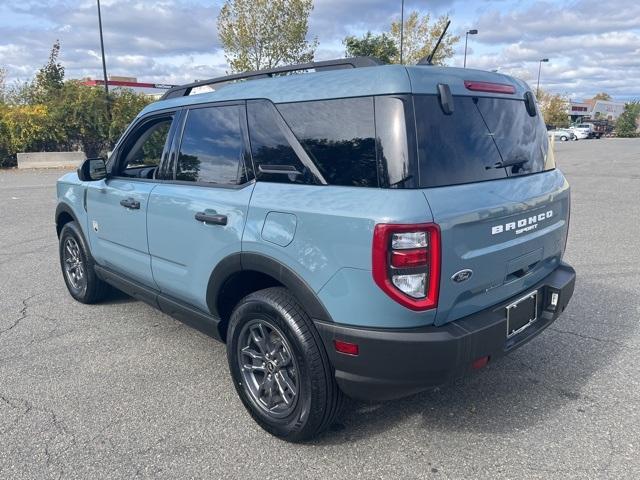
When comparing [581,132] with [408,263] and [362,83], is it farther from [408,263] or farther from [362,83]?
[408,263]

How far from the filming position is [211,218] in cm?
293

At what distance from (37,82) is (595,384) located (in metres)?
24.6

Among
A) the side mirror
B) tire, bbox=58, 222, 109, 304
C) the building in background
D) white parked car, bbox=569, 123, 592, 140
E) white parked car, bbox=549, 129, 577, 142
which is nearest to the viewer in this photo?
the side mirror

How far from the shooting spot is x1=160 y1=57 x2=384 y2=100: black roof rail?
8.84 ft

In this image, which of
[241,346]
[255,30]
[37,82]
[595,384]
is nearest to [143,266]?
[241,346]

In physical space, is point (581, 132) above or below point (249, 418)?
above

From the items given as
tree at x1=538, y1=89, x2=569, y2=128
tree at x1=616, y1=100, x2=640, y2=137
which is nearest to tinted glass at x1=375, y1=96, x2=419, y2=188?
tree at x1=538, y1=89, x2=569, y2=128

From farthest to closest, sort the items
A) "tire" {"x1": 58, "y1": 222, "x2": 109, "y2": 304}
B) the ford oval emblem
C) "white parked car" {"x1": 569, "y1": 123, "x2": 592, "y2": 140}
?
"white parked car" {"x1": 569, "y1": 123, "x2": 592, "y2": 140}, "tire" {"x1": 58, "y1": 222, "x2": 109, "y2": 304}, the ford oval emblem

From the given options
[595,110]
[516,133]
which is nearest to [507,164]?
[516,133]

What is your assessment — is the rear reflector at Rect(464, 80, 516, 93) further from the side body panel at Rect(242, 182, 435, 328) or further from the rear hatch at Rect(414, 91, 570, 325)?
the side body panel at Rect(242, 182, 435, 328)

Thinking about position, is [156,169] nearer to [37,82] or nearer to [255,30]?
[37,82]

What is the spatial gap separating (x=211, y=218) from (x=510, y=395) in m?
2.10

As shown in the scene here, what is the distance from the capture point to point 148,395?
3227 millimetres

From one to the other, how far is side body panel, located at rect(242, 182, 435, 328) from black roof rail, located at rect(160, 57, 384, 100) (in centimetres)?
74
